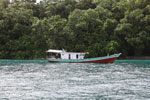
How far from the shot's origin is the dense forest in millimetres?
70438

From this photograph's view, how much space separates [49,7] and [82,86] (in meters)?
57.1

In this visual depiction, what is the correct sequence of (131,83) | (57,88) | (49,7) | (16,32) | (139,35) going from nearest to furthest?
(57,88)
(131,83)
(139,35)
(16,32)
(49,7)

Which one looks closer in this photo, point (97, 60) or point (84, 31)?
point (97, 60)

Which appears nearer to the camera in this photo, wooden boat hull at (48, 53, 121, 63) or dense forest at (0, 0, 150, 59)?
wooden boat hull at (48, 53, 121, 63)

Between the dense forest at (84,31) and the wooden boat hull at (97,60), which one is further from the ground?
the dense forest at (84,31)

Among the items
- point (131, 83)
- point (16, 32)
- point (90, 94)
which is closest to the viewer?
point (90, 94)

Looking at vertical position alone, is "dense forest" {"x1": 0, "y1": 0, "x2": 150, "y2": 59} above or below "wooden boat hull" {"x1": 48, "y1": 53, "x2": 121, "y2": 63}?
above

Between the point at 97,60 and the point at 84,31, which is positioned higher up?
the point at 84,31

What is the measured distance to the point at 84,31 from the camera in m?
74.2

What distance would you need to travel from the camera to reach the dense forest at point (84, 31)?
70.4 metres

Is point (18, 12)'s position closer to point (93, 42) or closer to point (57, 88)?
point (93, 42)

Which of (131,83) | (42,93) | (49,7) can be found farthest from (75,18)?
(42,93)

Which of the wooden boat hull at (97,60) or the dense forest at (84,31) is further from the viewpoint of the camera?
the dense forest at (84,31)

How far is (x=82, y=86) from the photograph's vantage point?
26328 mm
